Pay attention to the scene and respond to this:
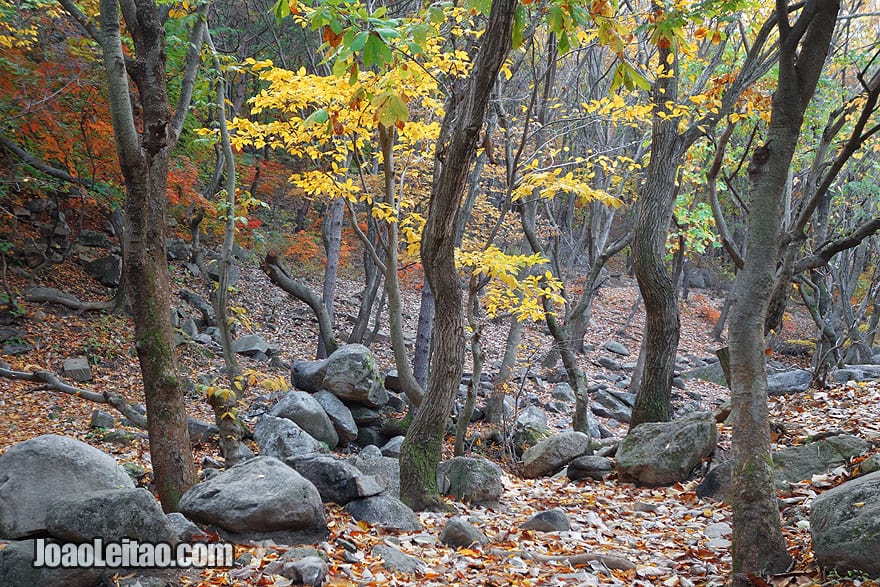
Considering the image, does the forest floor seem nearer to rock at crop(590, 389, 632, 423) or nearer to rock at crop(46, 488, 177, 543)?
rock at crop(46, 488, 177, 543)

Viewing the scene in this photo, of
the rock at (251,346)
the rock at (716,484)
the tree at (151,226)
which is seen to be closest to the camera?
the tree at (151,226)

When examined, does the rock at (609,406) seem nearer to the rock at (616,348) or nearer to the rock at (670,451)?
the rock at (616,348)

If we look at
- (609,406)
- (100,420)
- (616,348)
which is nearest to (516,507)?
(100,420)

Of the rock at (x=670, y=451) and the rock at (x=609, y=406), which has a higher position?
the rock at (x=609, y=406)

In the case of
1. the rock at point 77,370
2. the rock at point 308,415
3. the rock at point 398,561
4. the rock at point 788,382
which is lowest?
the rock at point 398,561

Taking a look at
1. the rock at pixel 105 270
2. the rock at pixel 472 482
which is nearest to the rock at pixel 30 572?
the rock at pixel 472 482

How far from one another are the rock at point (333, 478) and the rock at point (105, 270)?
938 cm

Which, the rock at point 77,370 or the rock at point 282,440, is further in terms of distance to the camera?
the rock at point 77,370

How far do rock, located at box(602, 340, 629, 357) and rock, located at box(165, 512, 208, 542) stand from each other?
16.8 meters

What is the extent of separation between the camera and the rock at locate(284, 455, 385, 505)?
4.79 meters

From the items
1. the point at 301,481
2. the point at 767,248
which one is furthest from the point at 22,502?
the point at 767,248

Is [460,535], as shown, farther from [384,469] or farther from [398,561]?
[384,469]

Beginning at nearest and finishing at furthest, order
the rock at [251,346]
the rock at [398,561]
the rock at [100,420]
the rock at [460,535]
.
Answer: the rock at [398,561] → the rock at [460,535] → the rock at [100,420] → the rock at [251,346]

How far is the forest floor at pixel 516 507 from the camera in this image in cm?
346
